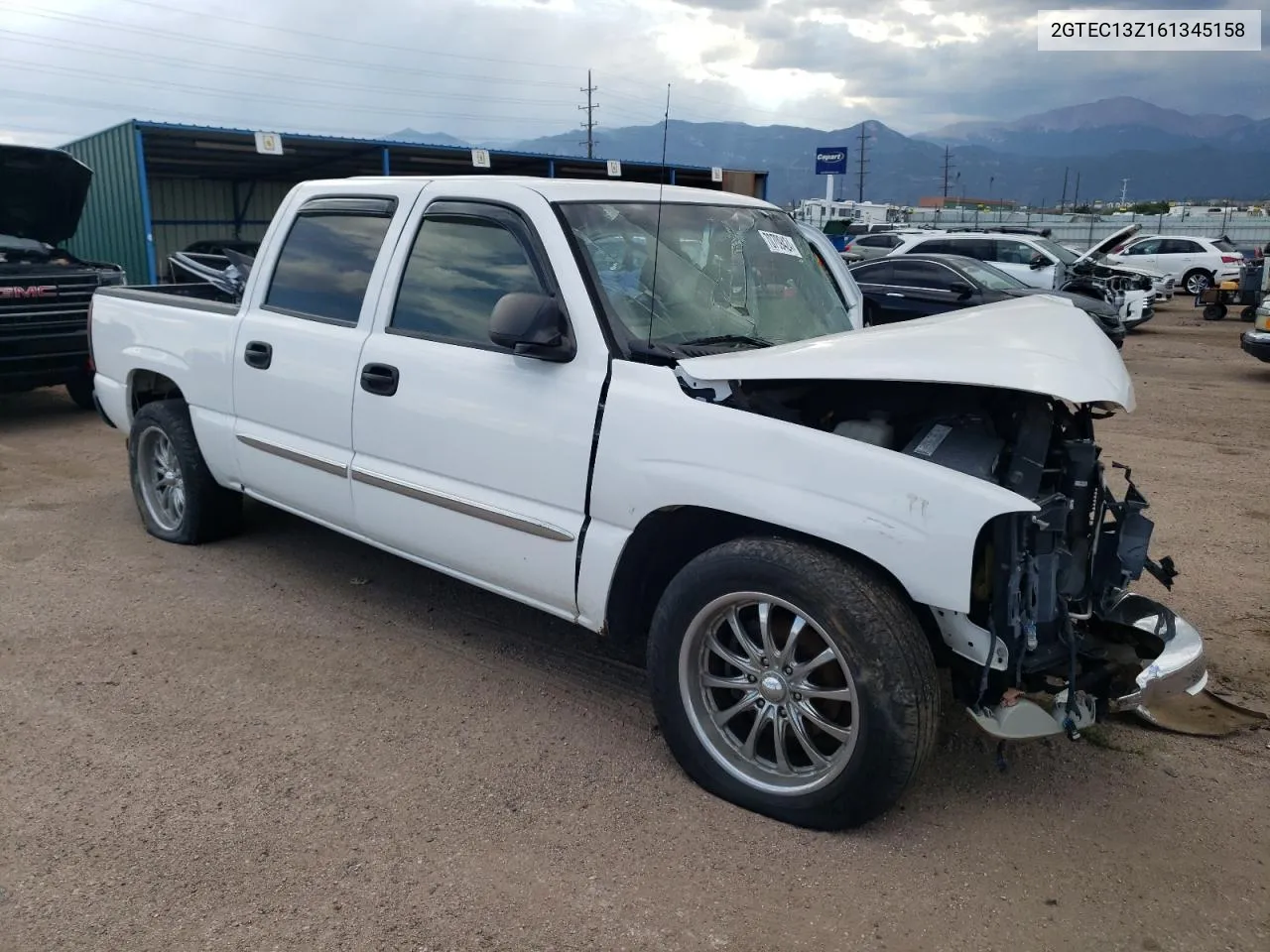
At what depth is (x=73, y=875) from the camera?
2814mm

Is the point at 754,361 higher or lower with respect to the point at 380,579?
higher

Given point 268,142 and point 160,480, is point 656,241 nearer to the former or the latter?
point 160,480

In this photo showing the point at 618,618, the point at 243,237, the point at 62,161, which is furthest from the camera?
the point at 243,237

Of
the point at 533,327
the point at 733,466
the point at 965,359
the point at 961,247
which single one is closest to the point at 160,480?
the point at 533,327

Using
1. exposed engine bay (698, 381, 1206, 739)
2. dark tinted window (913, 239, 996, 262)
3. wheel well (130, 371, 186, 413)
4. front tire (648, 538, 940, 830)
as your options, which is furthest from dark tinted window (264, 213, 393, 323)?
dark tinted window (913, 239, 996, 262)

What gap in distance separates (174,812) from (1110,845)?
289 cm

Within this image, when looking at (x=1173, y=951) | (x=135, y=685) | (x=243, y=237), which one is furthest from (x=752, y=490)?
(x=243, y=237)

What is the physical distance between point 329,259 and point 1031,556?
3.23 metres

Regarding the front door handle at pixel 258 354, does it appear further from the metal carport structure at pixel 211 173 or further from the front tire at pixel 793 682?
the metal carport structure at pixel 211 173

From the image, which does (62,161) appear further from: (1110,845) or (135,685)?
(1110,845)

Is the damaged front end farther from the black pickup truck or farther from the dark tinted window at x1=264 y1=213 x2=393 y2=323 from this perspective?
the black pickup truck

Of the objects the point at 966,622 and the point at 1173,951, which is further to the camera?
the point at 966,622

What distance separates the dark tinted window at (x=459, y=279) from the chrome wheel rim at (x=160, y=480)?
87.7 inches

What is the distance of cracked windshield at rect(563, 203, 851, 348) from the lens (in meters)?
3.58
